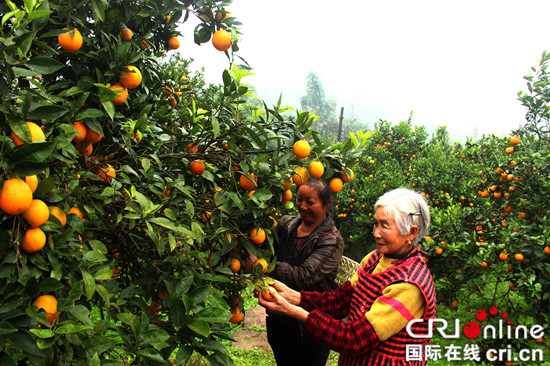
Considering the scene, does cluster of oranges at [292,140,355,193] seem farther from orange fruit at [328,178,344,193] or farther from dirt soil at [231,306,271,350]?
dirt soil at [231,306,271,350]

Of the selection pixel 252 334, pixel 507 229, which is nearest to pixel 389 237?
pixel 507 229

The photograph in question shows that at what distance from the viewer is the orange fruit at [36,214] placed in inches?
31.1

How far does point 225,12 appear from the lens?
1.44 metres

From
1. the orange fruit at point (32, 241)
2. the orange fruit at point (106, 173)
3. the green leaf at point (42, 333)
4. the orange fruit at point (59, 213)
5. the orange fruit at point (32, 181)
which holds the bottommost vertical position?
the green leaf at point (42, 333)

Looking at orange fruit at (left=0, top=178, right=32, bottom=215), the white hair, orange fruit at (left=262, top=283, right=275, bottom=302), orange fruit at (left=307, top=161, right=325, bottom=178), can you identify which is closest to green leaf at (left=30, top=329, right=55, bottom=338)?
orange fruit at (left=0, top=178, right=32, bottom=215)

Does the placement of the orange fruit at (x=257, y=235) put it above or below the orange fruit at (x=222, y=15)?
below

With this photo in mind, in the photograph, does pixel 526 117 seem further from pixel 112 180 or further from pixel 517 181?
pixel 112 180

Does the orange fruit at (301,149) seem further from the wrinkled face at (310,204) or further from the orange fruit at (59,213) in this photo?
the orange fruit at (59,213)

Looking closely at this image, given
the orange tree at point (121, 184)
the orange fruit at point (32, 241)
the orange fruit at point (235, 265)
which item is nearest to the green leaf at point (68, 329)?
the orange tree at point (121, 184)

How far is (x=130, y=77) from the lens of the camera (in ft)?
3.97

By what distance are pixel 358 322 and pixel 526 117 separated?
10.0 ft

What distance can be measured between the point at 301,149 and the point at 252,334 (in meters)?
2.61

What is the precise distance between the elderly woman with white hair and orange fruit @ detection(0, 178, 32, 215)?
0.95 metres

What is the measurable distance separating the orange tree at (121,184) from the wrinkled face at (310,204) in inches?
15.6
